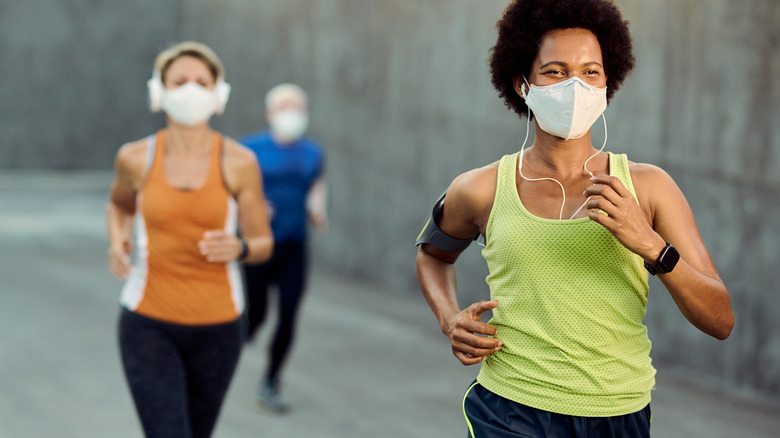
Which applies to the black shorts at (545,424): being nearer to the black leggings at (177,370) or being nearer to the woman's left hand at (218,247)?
the black leggings at (177,370)

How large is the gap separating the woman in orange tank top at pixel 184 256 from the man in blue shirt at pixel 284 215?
6.90 feet

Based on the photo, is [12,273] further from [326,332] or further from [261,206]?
[261,206]

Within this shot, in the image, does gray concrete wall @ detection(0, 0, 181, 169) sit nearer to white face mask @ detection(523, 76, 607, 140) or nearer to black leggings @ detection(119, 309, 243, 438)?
black leggings @ detection(119, 309, 243, 438)

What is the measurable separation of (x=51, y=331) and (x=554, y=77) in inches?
250

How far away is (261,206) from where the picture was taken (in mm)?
4066

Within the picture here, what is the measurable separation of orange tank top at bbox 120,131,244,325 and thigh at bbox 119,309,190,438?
0.08 metres

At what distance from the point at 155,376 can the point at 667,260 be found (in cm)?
205

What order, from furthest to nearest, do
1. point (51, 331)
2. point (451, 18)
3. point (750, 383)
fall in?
point (451, 18)
point (51, 331)
point (750, 383)

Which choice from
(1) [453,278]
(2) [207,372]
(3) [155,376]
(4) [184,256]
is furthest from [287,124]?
(1) [453,278]

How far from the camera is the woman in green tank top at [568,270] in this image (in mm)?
2406

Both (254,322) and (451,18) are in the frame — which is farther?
(451,18)

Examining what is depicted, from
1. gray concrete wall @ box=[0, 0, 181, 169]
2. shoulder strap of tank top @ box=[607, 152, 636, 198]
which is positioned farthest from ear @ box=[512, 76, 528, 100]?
gray concrete wall @ box=[0, 0, 181, 169]

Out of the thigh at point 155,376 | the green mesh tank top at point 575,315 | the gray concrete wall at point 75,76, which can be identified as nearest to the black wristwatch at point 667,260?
the green mesh tank top at point 575,315

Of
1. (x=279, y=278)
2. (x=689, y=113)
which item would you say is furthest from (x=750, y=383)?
(x=279, y=278)
